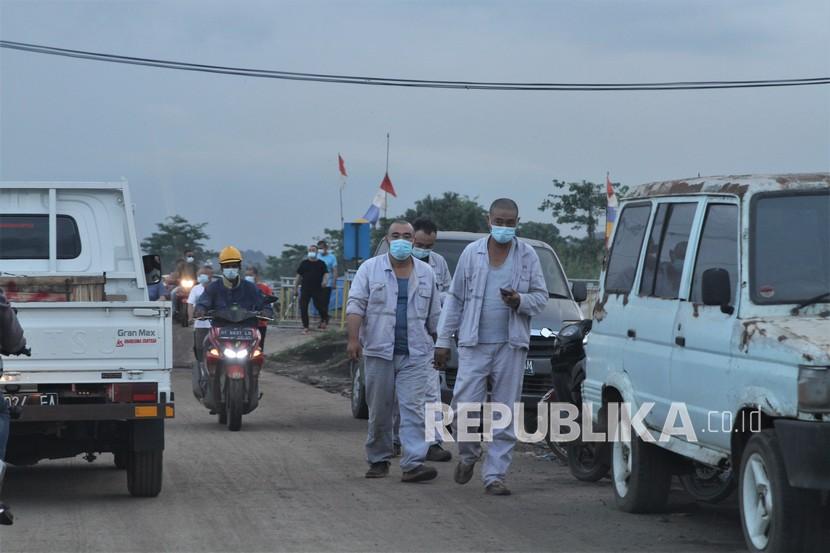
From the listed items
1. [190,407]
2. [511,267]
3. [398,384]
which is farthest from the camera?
[190,407]

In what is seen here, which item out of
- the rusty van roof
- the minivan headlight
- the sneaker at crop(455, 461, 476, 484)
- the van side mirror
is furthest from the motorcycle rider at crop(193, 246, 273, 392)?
the minivan headlight

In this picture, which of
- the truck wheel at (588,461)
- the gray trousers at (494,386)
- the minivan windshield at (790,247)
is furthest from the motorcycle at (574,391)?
the minivan windshield at (790,247)

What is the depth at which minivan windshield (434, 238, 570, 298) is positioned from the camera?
49.9ft

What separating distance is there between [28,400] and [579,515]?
3.82 metres

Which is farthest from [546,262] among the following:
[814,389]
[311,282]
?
[311,282]

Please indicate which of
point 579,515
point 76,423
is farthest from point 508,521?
point 76,423

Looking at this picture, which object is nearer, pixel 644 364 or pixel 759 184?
A: pixel 759 184

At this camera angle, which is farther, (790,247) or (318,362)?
(318,362)

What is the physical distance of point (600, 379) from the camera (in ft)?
31.9

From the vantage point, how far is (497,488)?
33.4 feet

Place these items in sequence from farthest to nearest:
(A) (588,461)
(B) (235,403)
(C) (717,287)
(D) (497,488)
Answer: (B) (235,403), (A) (588,461), (D) (497,488), (C) (717,287)

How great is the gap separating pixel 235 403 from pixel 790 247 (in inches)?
319

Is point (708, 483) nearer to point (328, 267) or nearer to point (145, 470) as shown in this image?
point (145, 470)

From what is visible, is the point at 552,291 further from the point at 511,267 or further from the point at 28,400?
the point at 28,400
